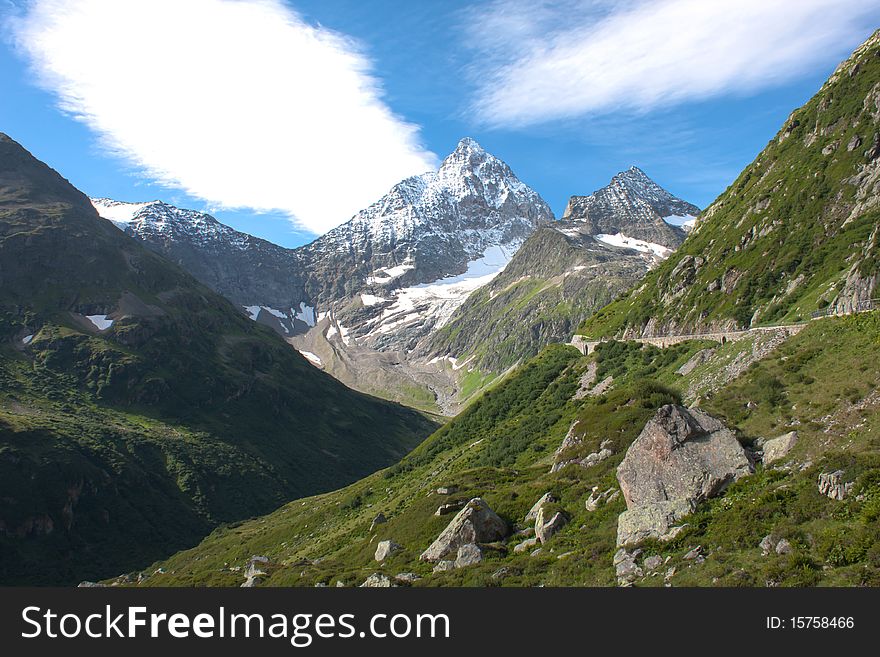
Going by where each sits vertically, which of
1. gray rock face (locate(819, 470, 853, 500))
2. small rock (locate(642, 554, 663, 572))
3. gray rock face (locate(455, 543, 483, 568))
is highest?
gray rock face (locate(819, 470, 853, 500))

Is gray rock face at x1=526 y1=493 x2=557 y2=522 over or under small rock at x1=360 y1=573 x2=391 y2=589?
over

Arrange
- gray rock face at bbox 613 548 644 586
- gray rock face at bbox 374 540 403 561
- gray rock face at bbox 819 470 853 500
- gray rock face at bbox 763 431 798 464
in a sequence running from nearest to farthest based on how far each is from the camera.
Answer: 1. gray rock face at bbox 819 470 853 500
2. gray rock face at bbox 613 548 644 586
3. gray rock face at bbox 763 431 798 464
4. gray rock face at bbox 374 540 403 561

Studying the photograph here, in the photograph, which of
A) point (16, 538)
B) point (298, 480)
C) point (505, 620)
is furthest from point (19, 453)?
point (505, 620)

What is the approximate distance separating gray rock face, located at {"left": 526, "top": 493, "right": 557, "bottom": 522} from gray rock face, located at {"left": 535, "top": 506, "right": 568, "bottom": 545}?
7.76 ft

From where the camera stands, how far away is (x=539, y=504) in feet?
118

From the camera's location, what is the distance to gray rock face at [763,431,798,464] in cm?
2515

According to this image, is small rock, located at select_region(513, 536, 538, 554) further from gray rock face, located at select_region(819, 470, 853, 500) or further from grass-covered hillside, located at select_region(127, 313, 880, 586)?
gray rock face, located at select_region(819, 470, 853, 500)

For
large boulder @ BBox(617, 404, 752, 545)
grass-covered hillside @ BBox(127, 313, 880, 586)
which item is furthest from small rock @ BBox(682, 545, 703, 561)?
large boulder @ BBox(617, 404, 752, 545)

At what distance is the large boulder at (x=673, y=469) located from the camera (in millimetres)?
25234

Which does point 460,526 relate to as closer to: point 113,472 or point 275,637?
point 275,637

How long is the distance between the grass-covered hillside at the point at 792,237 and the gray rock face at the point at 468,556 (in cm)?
4534

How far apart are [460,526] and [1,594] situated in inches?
900

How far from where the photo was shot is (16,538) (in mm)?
126438

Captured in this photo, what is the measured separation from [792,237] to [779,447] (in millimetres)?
74375
